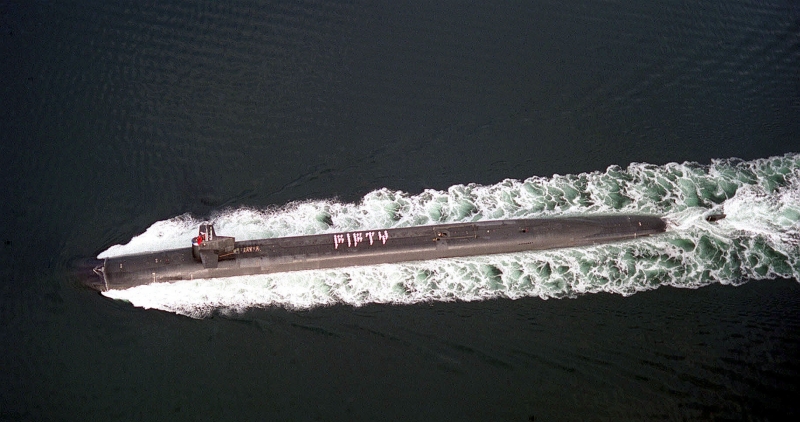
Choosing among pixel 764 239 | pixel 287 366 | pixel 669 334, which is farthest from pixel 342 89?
pixel 764 239

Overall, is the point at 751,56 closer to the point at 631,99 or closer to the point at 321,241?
the point at 631,99

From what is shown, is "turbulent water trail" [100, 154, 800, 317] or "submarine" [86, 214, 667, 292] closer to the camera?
"submarine" [86, 214, 667, 292]

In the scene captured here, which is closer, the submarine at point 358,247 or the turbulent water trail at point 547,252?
the submarine at point 358,247

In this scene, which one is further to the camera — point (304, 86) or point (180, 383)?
point (304, 86)
